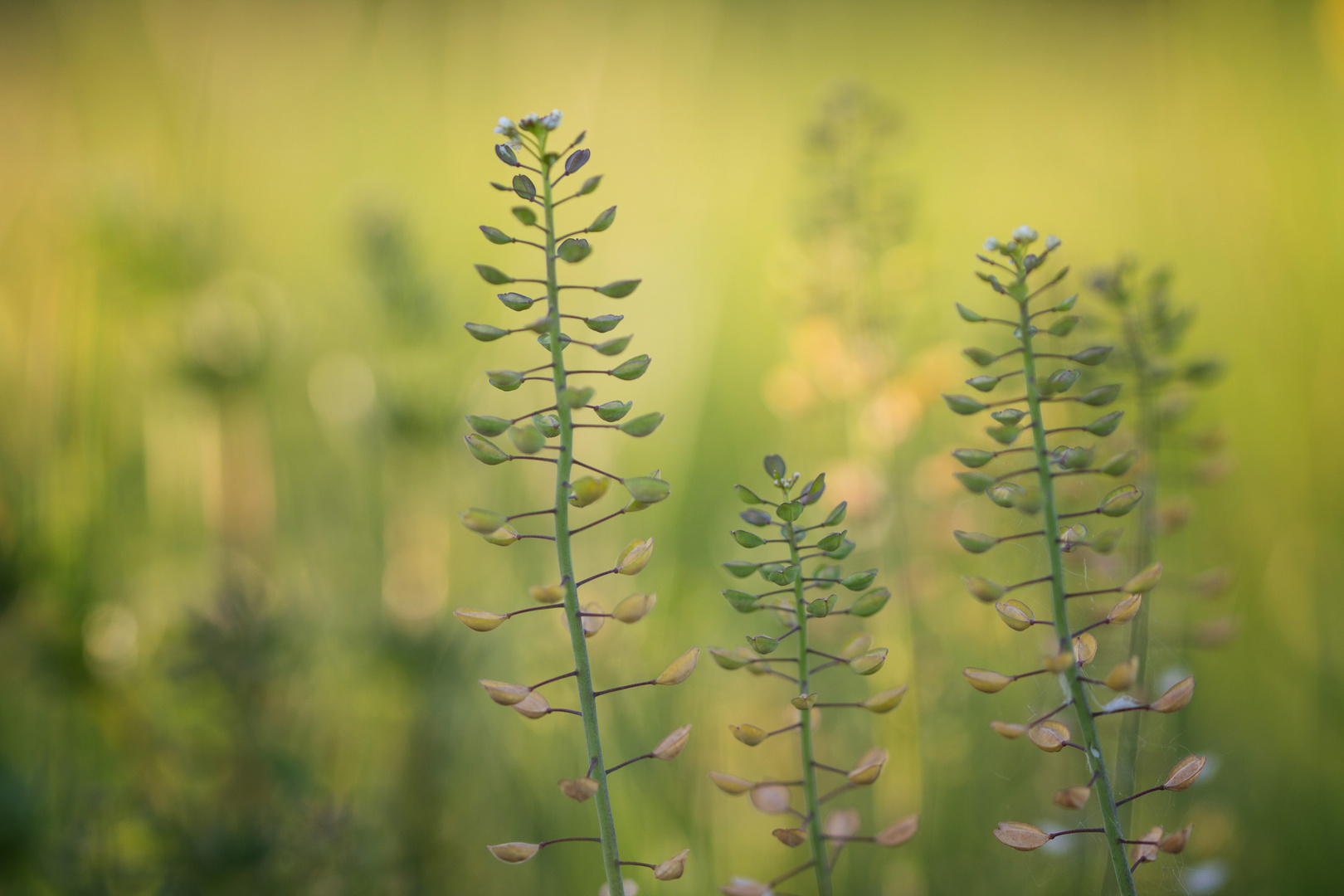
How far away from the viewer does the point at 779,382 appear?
2068 mm

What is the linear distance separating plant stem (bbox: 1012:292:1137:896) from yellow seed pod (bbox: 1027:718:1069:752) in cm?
2

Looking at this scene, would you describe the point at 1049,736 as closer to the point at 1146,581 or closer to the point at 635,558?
the point at 1146,581

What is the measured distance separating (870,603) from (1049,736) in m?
0.21

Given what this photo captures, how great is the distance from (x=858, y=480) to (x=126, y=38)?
3.12m

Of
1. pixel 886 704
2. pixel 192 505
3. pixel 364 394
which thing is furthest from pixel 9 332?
pixel 886 704

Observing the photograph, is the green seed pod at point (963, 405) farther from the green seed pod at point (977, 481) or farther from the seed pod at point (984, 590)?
the seed pod at point (984, 590)

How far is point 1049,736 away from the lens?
81 cm

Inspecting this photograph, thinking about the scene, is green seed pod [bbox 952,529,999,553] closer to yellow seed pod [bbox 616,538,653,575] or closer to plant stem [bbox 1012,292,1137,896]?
plant stem [bbox 1012,292,1137,896]

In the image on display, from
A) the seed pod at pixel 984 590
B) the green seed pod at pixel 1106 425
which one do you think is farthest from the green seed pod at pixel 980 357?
the seed pod at pixel 984 590

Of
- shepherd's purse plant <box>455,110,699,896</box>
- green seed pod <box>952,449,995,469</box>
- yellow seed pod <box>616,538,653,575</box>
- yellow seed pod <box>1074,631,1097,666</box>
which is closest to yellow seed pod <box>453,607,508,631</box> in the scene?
shepherd's purse plant <box>455,110,699,896</box>

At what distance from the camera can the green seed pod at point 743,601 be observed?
81 centimetres

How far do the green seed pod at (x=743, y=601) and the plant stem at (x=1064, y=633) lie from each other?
28 centimetres

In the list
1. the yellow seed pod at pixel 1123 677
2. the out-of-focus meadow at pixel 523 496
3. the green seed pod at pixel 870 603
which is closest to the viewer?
the yellow seed pod at pixel 1123 677

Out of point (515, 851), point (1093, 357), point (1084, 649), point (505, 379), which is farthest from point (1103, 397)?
point (515, 851)
